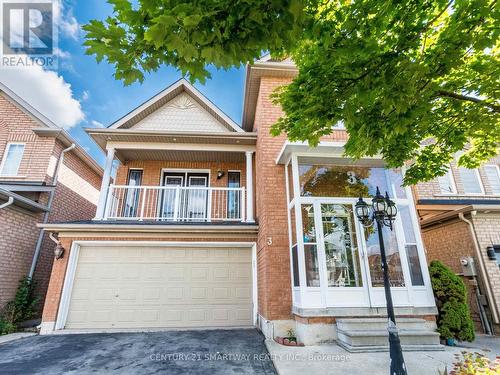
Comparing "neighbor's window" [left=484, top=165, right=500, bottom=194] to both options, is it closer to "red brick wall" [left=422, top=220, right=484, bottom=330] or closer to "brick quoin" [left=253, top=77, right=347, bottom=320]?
"red brick wall" [left=422, top=220, right=484, bottom=330]

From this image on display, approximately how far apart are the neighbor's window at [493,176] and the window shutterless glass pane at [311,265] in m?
9.50

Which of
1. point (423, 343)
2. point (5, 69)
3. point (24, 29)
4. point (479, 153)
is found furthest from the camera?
point (5, 69)

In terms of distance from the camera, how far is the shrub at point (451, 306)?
5754 millimetres

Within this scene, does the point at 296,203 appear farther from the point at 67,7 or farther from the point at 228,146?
the point at 67,7

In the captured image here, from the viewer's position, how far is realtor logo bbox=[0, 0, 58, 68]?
28.3 ft

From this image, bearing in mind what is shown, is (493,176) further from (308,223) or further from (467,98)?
(308,223)

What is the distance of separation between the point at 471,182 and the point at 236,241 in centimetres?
995

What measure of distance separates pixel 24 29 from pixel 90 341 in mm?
10426

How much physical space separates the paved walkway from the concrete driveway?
13.6 inches

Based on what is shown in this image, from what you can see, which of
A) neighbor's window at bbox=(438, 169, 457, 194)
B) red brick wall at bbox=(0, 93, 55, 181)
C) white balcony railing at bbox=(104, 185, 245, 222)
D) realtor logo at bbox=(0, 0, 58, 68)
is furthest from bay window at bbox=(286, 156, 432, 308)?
realtor logo at bbox=(0, 0, 58, 68)

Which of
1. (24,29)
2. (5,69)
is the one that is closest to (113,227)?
(24,29)

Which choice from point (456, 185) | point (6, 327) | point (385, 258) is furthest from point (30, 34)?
point (456, 185)

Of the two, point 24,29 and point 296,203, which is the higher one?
point 24,29

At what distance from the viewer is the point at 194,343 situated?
6.03 metres
